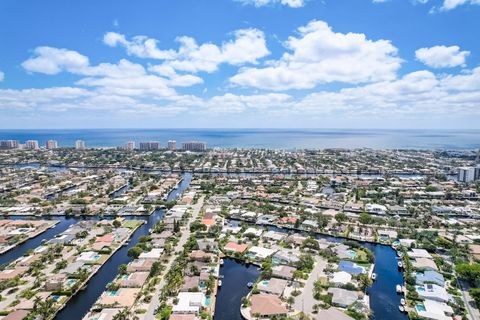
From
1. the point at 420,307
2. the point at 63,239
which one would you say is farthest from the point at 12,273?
the point at 420,307

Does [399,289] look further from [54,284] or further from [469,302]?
[54,284]

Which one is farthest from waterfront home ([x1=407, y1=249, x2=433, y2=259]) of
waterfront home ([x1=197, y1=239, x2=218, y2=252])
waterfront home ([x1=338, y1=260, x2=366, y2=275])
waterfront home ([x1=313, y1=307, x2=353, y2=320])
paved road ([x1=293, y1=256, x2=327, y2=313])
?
waterfront home ([x1=197, y1=239, x2=218, y2=252])

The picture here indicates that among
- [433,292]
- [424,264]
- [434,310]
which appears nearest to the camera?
[434,310]

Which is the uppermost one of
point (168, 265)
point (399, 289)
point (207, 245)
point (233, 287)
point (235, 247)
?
point (207, 245)

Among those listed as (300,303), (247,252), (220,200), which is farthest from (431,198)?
(300,303)

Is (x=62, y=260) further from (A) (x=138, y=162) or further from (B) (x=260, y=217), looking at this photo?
(A) (x=138, y=162)

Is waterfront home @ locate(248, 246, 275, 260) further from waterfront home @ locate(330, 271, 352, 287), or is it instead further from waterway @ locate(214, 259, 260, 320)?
waterfront home @ locate(330, 271, 352, 287)
